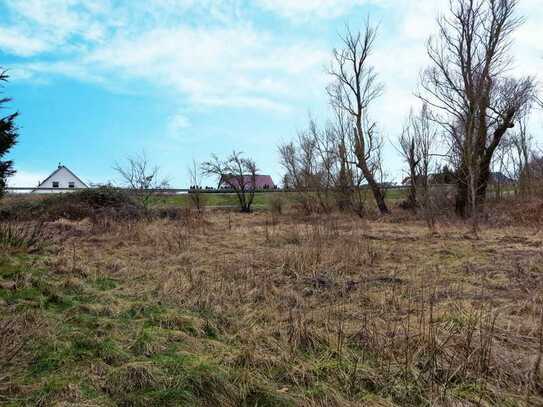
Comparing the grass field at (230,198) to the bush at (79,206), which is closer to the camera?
the bush at (79,206)

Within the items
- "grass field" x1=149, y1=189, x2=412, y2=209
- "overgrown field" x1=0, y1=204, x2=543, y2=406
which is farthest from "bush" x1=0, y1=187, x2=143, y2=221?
"overgrown field" x1=0, y1=204, x2=543, y2=406

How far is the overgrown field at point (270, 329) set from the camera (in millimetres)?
2621

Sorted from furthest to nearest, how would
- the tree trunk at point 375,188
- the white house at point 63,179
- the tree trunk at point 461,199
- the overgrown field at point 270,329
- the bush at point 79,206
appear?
the white house at point 63,179 → the tree trunk at point 375,188 → the tree trunk at point 461,199 → the bush at point 79,206 → the overgrown field at point 270,329

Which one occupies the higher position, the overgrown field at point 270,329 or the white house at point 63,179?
the white house at point 63,179

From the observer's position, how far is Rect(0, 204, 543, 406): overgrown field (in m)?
2.62

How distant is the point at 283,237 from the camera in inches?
376

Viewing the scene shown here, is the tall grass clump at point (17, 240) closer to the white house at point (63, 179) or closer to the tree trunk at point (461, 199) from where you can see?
the tree trunk at point (461, 199)

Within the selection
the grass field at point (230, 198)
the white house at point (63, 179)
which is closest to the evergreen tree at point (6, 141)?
the grass field at point (230, 198)

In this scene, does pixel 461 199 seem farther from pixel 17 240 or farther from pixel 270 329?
pixel 17 240

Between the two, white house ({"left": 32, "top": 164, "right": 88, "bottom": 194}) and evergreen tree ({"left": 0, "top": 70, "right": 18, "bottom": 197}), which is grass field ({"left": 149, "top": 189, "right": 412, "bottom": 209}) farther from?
white house ({"left": 32, "top": 164, "right": 88, "bottom": 194})

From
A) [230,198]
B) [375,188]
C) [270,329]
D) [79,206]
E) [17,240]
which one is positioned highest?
[375,188]

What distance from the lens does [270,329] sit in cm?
367

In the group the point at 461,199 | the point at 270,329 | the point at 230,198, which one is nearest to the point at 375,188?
the point at 461,199

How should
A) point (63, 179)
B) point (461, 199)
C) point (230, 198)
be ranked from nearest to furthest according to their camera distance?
point (461, 199), point (230, 198), point (63, 179)
